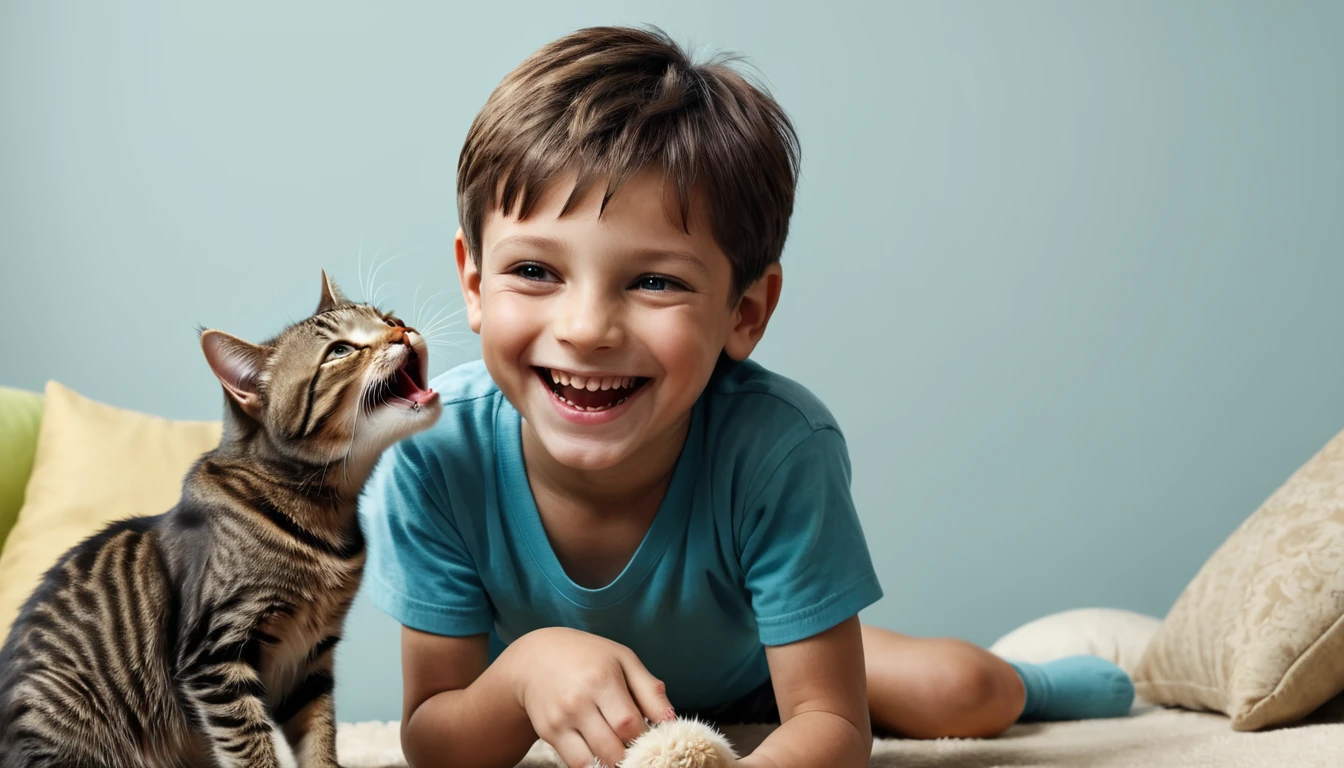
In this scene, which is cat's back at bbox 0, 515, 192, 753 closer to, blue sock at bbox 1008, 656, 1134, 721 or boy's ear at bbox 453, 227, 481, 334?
boy's ear at bbox 453, 227, 481, 334

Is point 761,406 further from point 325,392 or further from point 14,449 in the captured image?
point 14,449

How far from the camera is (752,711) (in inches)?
57.7

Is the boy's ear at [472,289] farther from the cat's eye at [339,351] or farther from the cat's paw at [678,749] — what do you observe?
the cat's paw at [678,749]

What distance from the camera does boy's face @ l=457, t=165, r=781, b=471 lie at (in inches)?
38.6

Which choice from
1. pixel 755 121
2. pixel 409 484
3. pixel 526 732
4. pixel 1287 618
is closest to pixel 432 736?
pixel 526 732

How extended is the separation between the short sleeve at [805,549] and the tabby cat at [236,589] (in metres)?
0.35

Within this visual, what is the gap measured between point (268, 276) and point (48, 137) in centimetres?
49

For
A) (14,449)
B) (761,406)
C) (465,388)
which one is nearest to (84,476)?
(14,449)

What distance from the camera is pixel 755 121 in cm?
111

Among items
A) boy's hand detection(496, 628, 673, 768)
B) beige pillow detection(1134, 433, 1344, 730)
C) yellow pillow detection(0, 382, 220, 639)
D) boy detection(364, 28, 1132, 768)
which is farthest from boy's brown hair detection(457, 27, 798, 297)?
A: yellow pillow detection(0, 382, 220, 639)

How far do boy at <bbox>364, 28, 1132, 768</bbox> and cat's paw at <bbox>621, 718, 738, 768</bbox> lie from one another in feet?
0.25

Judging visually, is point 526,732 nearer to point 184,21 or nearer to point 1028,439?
point 1028,439

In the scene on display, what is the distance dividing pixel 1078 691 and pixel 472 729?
0.91 metres


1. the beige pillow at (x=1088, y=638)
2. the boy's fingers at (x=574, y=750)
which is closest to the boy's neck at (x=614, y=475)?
the boy's fingers at (x=574, y=750)
